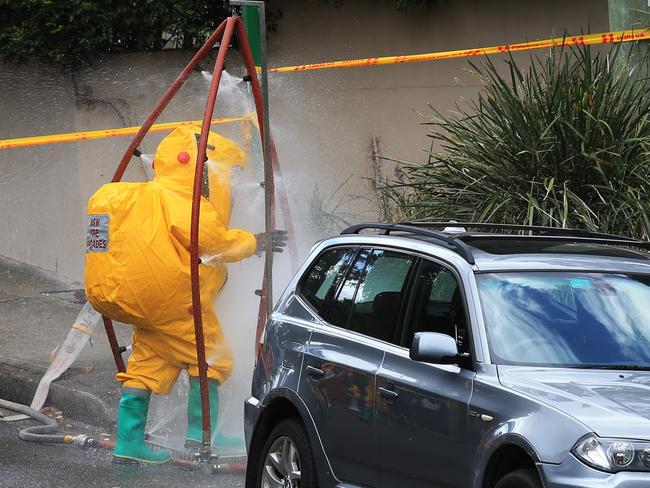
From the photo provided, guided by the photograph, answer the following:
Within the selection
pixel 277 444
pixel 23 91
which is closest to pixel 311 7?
pixel 23 91

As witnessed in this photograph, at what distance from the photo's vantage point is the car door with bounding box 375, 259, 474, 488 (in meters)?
4.46

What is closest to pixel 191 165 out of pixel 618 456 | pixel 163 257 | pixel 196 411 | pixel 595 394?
pixel 163 257

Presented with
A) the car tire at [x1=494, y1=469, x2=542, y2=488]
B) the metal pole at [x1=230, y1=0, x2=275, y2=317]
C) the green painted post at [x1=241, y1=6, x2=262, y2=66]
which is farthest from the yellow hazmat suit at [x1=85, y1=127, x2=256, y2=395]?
the car tire at [x1=494, y1=469, x2=542, y2=488]

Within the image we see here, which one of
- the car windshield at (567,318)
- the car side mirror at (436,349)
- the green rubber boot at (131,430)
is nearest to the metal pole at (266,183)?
the green rubber boot at (131,430)

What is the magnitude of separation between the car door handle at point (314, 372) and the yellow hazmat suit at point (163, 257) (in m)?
2.12

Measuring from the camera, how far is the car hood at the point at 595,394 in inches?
153

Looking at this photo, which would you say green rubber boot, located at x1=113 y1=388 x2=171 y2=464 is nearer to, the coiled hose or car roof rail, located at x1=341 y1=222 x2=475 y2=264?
the coiled hose

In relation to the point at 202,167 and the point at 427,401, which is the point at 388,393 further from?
the point at 202,167

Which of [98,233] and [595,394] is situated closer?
[595,394]

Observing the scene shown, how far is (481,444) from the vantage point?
14.0ft

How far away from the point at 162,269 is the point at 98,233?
0.45 m

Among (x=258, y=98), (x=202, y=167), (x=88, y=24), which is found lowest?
(x=202, y=167)

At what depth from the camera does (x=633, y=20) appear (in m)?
7.47

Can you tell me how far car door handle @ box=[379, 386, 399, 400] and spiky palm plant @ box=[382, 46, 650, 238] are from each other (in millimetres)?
2488
